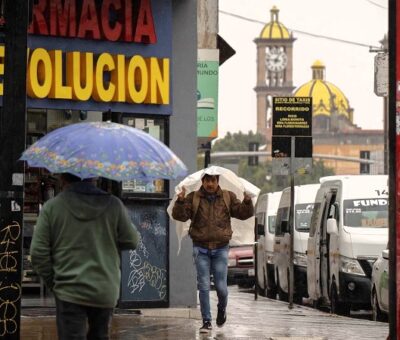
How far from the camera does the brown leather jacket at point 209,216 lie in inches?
594

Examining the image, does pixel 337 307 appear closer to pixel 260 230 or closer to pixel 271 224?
pixel 260 230

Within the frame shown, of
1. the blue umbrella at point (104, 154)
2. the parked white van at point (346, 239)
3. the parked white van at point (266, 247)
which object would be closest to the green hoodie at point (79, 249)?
the blue umbrella at point (104, 154)

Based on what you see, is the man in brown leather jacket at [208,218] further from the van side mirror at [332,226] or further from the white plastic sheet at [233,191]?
the van side mirror at [332,226]

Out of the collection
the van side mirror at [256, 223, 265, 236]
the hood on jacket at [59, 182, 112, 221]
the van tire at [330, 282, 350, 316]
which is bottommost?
the van tire at [330, 282, 350, 316]

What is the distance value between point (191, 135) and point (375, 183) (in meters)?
6.17

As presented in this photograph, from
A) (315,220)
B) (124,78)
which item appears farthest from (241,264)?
(124,78)

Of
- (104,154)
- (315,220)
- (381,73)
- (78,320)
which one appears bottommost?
(78,320)

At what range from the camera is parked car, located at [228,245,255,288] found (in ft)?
114

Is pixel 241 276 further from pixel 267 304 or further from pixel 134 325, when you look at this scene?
pixel 134 325

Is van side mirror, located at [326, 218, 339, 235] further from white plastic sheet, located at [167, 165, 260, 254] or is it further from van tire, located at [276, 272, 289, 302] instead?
van tire, located at [276, 272, 289, 302]

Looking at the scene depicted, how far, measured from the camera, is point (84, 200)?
30.2ft

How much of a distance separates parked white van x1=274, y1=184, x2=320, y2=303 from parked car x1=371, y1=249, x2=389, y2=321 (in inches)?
241

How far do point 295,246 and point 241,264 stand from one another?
8079mm

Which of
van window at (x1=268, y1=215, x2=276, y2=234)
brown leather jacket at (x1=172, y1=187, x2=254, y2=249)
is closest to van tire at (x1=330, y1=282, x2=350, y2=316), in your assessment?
brown leather jacket at (x1=172, y1=187, x2=254, y2=249)
